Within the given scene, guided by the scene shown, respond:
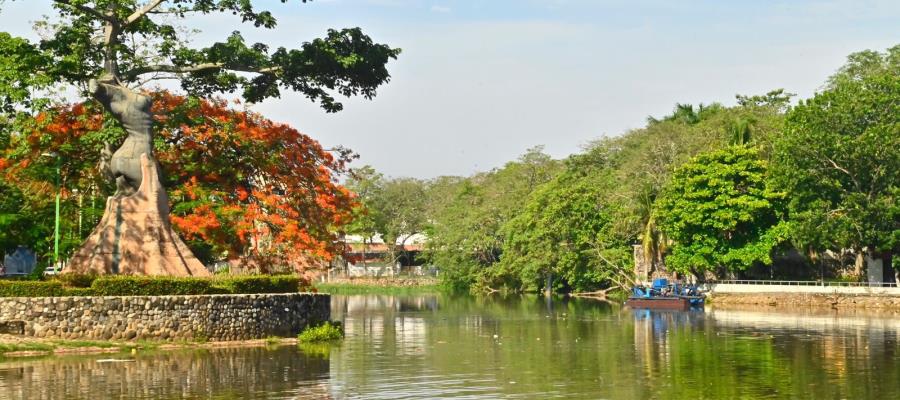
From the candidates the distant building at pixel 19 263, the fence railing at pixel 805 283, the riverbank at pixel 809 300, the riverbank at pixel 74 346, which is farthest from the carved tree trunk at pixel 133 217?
the fence railing at pixel 805 283

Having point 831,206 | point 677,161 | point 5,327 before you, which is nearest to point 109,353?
point 5,327

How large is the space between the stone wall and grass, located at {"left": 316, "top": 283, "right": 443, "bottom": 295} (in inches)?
2555

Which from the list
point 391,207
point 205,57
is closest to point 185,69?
point 205,57

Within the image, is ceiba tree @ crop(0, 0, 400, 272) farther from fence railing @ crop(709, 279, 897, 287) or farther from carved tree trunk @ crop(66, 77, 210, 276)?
fence railing @ crop(709, 279, 897, 287)

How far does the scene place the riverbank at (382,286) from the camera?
341ft

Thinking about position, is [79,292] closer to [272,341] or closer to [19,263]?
[272,341]

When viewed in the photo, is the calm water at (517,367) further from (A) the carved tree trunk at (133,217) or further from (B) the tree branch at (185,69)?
(B) the tree branch at (185,69)

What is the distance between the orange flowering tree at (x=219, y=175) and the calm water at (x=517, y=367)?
4.76 metres

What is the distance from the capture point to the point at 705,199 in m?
70.5

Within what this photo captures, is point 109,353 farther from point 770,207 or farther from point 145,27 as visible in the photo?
point 770,207

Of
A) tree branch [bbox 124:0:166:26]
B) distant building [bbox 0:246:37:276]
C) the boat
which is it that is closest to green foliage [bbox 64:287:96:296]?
tree branch [bbox 124:0:166:26]

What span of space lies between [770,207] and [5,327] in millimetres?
48876

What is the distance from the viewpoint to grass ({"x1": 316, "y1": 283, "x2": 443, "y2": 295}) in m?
103

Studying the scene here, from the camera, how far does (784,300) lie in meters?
67.2
